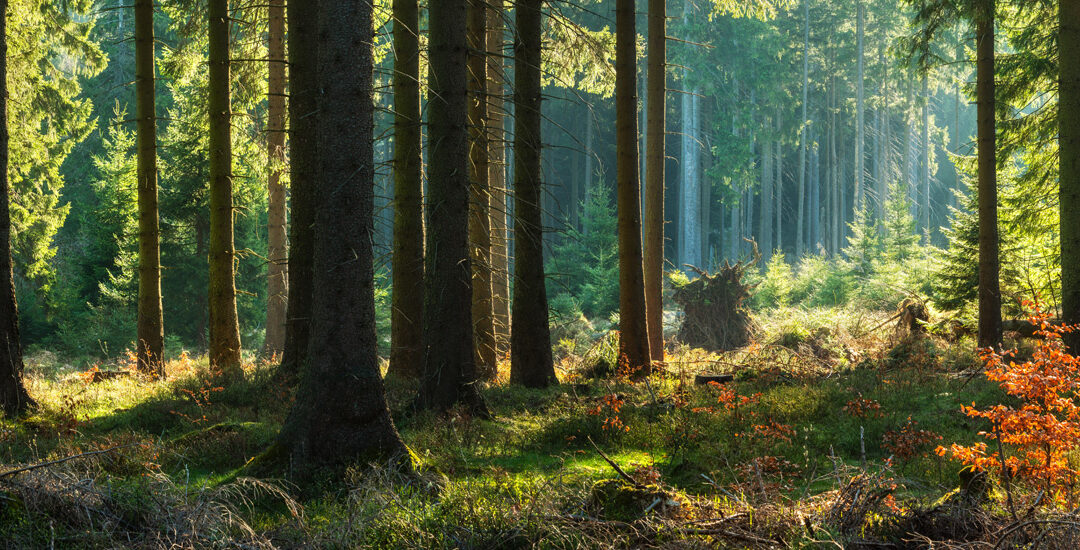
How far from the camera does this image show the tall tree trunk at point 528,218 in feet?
36.2

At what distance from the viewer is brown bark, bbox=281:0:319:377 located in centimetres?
1034

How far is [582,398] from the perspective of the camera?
1013 centimetres

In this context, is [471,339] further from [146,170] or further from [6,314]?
[146,170]

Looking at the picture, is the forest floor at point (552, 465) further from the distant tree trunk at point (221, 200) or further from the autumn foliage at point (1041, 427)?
the distant tree trunk at point (221, 200)

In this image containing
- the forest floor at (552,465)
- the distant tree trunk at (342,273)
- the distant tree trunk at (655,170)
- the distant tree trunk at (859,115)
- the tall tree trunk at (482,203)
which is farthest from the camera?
the distant tree trunk at (859,115)

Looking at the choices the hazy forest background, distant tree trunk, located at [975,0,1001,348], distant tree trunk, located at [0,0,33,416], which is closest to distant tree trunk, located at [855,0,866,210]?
the hazy forest background

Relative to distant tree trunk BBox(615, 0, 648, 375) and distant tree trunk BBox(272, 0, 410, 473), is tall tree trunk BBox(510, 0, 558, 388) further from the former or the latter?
distant tree trunk BBox(272, 0, 410, 473)

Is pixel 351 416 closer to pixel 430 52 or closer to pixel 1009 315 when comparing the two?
pixel 430 52

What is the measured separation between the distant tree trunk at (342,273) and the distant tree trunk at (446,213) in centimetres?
197

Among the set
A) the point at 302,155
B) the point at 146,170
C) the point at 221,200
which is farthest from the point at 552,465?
the point at 146,170

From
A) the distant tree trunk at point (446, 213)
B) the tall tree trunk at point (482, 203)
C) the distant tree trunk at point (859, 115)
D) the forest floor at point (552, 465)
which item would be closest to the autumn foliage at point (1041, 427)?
the forest floor at point (552, 465)

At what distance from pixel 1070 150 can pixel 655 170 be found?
6297 mm

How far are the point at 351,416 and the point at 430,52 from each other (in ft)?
14.0

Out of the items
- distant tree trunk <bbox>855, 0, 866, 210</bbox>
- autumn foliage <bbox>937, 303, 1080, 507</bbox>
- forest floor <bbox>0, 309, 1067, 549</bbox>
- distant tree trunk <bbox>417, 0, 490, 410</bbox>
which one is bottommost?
forest floor <bbox>0, 309, 1067, 549</bbox>
